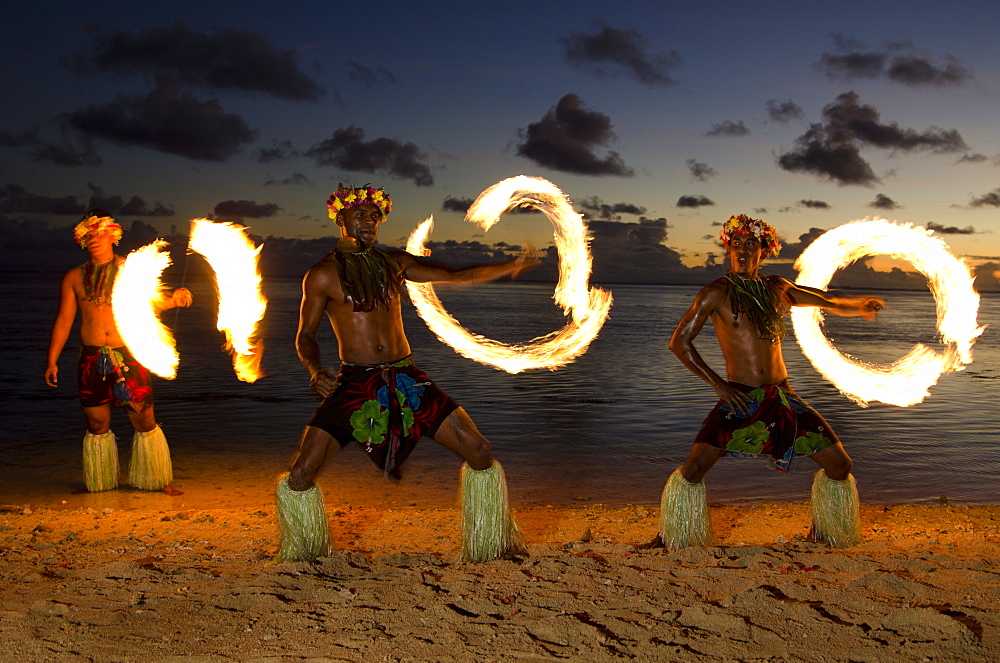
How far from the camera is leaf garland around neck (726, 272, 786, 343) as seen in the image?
5.09 meters

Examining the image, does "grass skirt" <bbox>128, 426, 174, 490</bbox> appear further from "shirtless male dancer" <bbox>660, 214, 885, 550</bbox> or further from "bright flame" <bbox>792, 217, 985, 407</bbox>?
"bright flame" <bbox>792, 217, 985, 407</bbox>

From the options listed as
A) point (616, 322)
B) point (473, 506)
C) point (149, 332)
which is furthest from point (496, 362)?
point (616, 322)

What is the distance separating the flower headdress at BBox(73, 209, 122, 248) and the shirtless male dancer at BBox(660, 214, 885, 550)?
4718mm

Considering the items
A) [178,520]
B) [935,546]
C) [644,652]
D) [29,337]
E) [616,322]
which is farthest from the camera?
[616,322]

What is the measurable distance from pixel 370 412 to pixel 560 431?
6.77m

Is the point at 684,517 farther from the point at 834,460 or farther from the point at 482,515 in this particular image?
the point at 482,515

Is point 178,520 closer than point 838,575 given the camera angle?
No

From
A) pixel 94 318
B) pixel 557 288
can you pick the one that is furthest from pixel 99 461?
pixel 557 288

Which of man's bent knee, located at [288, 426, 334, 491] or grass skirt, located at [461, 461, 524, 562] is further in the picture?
grass skirt, located at [461, 461, 524, 562]

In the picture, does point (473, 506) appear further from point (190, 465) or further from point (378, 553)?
point (190, 465)

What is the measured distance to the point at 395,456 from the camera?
15.4ft

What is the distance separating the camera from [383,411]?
4629 mm

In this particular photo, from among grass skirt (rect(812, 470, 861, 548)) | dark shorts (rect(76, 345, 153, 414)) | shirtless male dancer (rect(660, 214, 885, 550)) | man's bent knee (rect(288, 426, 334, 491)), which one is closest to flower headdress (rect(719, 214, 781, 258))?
shirtless male dancer (rect(660, 214, 885, 550))

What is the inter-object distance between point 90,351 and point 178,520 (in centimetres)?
178
